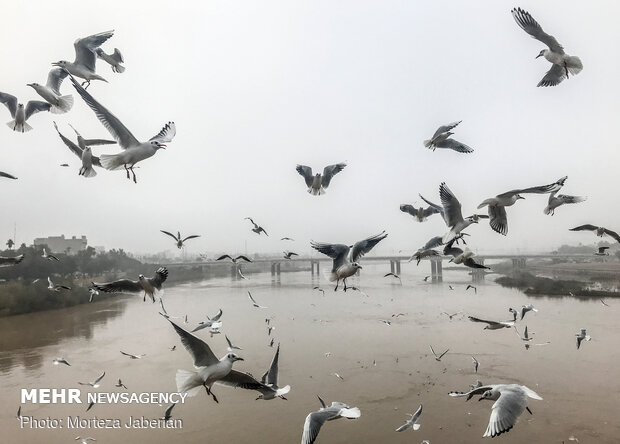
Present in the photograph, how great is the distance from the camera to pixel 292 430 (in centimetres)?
1192

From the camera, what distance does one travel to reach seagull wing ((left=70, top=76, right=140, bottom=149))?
4570mm

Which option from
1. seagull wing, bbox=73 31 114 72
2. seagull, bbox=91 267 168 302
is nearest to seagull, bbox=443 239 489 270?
seagull, bbox=91 267 168 302

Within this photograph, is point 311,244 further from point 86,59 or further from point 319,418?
point 86,59

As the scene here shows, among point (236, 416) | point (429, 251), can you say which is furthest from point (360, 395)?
point (429, 251)

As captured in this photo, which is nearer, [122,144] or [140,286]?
[122,144]

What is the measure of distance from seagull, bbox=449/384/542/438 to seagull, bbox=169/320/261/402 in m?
2.44

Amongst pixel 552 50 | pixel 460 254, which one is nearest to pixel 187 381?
pixel 460 254

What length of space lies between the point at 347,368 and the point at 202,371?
581 inches

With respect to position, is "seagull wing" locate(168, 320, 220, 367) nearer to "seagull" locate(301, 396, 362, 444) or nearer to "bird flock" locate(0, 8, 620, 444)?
"bird flock" locate(0, 8, 620, 444)

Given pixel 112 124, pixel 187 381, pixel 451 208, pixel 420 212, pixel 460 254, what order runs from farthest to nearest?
pixel 420 212 < pixel 451 208 < pixel 460 254 < pixel 112 124 < pixel 187 381

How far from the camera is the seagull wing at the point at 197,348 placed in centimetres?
383

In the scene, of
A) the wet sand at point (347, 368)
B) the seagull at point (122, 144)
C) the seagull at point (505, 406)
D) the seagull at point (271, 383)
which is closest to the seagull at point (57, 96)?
the seagull at point (122, 144)

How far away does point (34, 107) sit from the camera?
6.12 m

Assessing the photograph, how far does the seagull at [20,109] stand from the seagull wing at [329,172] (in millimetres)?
4724
